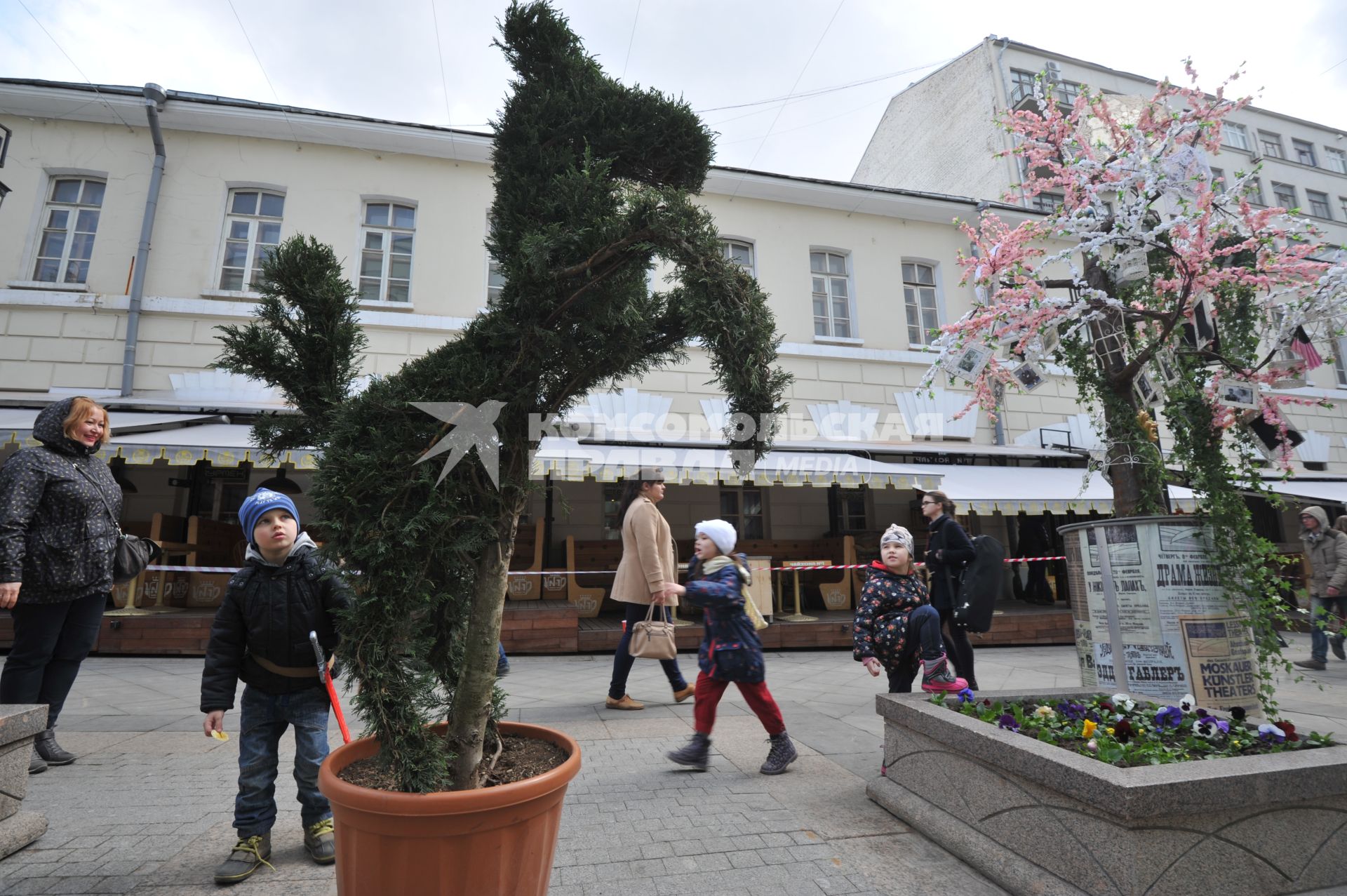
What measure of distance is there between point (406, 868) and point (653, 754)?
2379mm

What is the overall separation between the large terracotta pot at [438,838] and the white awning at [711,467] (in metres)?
6.05

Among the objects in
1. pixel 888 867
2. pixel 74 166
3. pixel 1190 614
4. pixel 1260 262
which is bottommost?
pixel 888 867

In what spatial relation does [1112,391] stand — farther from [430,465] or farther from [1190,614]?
[430,465]

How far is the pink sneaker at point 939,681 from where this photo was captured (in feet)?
12.1

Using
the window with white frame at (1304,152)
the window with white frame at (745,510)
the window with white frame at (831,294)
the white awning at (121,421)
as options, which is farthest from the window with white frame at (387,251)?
the window with white frame at (1304,152)

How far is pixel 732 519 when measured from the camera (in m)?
12.5

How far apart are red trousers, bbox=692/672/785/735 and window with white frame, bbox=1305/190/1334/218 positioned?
30690 mm

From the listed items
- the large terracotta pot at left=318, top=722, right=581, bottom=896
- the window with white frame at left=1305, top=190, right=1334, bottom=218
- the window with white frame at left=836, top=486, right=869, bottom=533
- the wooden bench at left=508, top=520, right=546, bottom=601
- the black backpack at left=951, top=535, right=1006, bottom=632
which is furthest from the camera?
the window with white frame at left=1305, top=190, right=1334, bottom=218

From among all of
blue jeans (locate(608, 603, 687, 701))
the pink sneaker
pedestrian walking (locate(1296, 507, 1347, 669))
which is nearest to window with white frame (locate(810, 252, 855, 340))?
pedestrian walking (locate(1296, 507, 1347, 669))

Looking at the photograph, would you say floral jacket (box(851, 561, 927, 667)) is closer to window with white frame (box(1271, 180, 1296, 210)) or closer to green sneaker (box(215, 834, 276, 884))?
green sneaker (box(215, 834, 276, 884))

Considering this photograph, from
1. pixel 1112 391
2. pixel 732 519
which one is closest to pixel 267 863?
pixel 1112 391

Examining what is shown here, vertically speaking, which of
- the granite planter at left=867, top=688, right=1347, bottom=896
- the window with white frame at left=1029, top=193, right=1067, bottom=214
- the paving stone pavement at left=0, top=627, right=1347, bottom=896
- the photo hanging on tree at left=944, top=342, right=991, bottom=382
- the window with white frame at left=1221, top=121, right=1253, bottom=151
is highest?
the window with white frame at left=1221, top=121, right=1253, bottom=151

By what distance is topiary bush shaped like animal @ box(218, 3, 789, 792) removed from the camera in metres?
1.90

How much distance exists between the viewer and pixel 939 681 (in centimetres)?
372
